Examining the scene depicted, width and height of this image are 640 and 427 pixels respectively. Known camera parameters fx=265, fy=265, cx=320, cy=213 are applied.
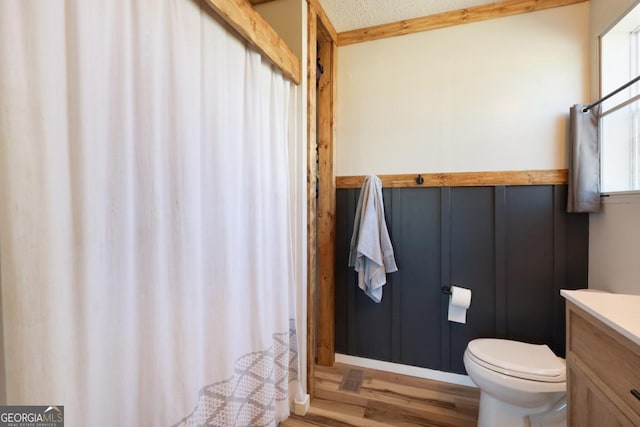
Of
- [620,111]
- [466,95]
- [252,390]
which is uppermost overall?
[466,95]

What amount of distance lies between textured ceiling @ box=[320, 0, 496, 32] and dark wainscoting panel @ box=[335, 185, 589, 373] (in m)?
1.28

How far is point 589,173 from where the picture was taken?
1599 mm

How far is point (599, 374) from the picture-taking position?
86 centimetres

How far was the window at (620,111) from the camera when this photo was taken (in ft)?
4.88

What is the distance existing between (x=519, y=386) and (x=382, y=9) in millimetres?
2412

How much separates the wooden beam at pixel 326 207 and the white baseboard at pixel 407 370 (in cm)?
15

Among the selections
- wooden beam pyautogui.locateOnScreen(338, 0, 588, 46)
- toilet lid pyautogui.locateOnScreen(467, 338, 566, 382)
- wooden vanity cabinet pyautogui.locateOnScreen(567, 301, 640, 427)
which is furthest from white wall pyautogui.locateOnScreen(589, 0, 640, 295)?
wooden vanity cabinet pyautogui.locateOnScreen(567, 301, 640, 427)

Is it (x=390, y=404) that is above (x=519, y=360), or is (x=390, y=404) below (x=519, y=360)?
below

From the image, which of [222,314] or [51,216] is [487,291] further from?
[51,216]

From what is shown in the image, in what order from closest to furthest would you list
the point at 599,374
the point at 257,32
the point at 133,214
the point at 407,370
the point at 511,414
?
the point at 133,214 < the point at 599,374 < the point at 257,32 < the point at 511,414 < the point at 407,370

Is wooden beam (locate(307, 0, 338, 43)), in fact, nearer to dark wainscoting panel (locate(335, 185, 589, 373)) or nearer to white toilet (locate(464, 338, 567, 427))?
dark wainscoting panel (locate(335, 185, 589, 373))

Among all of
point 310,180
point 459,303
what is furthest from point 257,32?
point 459,303

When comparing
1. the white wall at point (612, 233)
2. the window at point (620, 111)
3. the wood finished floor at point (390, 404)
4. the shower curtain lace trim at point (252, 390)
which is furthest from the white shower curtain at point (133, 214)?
the window at point (620, 111)

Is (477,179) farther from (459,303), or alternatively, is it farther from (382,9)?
(382,9)
